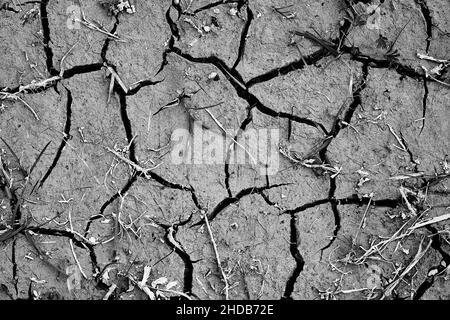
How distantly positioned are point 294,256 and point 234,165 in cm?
59

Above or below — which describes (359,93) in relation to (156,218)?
above

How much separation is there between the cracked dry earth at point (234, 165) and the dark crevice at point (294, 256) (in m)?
0.01

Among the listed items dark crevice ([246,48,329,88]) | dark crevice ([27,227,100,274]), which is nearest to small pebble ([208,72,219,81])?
dark crevice ([246,48,329,88])

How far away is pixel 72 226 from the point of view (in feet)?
12.1

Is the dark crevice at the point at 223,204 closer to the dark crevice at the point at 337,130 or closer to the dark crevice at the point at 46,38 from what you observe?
the dark crevice at the point at 337,130

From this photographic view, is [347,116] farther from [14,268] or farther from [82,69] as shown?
[14,268]

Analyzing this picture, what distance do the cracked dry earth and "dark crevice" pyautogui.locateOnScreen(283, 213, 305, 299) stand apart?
12mm

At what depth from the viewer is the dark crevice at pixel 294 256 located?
3668 millimetres

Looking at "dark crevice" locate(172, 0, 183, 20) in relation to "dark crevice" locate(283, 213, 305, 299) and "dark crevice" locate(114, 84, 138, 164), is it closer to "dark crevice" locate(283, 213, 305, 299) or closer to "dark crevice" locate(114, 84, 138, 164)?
A: "dark crevice" locate(114, 84, 138, 164)

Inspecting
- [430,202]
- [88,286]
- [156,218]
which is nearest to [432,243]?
[430,202]

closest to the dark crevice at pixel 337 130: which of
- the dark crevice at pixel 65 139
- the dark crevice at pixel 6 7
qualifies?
the dark crevice at pixel 65 139
